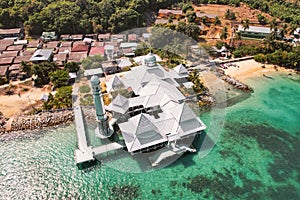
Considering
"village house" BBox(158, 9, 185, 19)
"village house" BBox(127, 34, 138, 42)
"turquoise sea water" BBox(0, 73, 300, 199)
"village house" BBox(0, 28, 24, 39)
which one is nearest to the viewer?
"turquoise sea water" BBox(0, 73, 300, 199)

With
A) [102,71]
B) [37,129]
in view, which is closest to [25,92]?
[37,129]

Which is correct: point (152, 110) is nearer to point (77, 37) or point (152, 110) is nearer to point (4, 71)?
point (4, 71)

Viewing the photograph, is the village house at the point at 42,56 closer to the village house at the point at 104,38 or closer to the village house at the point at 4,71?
the village house at the point at 4,71

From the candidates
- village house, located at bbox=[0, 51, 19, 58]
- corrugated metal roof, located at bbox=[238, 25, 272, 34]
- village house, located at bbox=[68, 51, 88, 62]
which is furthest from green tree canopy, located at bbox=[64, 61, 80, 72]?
corrugated metal roof, located at bbox=[238, 25, 272, 34]

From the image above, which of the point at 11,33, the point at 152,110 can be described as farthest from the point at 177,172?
the point at 11,33

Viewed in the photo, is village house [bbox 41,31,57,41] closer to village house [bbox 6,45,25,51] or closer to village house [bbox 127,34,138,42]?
village house [bbox 6,45,25,51]

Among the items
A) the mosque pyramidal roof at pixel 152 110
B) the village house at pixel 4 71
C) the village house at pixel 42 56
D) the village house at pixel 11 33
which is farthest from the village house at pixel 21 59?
the mosque pyramidal roof at pixel 152 110
